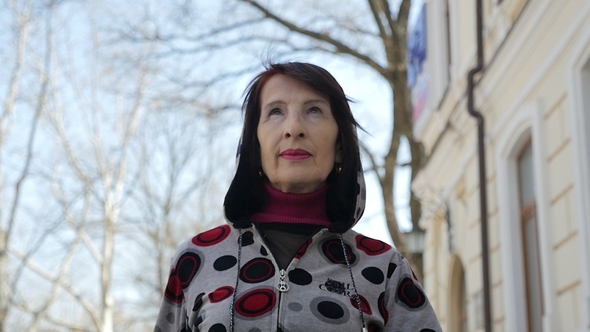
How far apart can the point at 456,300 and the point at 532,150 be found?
4628mm

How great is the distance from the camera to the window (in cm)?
915

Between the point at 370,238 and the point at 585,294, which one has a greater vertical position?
the point at 585,294

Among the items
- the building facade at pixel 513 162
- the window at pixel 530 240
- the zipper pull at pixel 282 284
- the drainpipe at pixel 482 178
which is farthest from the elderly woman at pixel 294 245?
the drainpipe at pixel 482 178

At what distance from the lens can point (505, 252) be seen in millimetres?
9672

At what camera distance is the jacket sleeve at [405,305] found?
2.75 m

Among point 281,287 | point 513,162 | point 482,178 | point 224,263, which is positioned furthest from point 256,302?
point 482,178

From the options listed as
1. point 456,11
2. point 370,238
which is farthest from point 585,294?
point 456,11

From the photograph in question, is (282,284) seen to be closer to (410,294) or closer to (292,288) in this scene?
(292,288)

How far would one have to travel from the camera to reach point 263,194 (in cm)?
298

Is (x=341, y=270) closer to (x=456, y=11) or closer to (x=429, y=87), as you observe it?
(x=456, y=11)

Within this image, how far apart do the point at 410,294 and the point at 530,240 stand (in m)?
6.87

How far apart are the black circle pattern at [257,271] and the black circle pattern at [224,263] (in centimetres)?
4

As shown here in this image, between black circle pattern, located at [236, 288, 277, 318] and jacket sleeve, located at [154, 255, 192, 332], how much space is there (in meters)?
0.24

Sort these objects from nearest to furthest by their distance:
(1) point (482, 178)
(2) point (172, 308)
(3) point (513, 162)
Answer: (2) point (172, 308), (3) point (513, 162), (1) point (482, 178)
